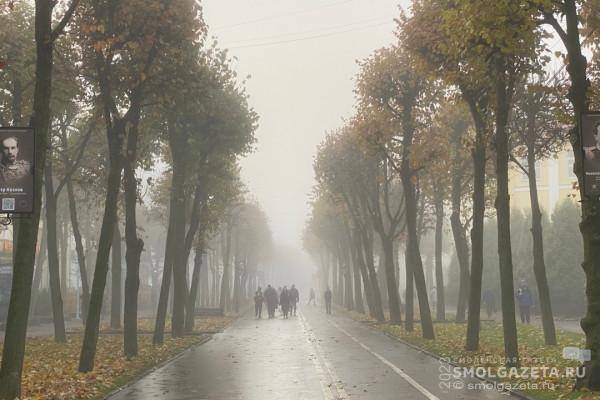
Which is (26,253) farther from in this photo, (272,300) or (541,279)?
(272,300)

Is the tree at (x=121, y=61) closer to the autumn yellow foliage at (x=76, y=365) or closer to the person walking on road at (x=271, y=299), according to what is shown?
the autumn yellow foliage at (x=76, y=365)

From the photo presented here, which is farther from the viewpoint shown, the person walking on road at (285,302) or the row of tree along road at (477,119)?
the person walking on road at (285,302)

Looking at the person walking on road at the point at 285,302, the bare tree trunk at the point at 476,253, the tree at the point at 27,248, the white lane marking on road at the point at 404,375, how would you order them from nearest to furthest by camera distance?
1. the tree at the point at 27,248
2. the white lane marking on road at the point at 404,375
3. the bare tree trunk at the point at 476,253
4. the person walking on road at the point at 285,302

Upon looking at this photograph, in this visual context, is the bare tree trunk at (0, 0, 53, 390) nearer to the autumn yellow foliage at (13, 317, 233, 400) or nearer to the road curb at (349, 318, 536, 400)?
the autumn yellow foliage at (13, 317, 233, 400)

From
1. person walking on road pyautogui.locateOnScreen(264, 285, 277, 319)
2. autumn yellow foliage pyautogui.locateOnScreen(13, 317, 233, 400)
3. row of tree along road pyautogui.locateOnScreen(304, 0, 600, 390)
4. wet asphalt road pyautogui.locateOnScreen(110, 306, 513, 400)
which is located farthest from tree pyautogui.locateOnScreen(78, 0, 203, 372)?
person walking on road pyautogui.locateOnScreen(264, 285, 277, 319)

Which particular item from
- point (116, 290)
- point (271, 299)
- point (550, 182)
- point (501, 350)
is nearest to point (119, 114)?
point (501, 350)

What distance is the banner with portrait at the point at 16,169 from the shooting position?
12.8 metres

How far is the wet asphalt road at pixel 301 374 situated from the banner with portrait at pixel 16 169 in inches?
149

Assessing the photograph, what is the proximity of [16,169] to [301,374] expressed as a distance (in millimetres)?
7512

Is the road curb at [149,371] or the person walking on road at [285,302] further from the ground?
the person walking on road at [285,302]

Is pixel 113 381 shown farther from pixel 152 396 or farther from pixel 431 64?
pixel 431 64

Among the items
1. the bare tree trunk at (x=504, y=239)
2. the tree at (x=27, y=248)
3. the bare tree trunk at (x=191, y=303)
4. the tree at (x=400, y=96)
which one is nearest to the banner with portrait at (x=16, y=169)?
the tree at (x=27, y=248)

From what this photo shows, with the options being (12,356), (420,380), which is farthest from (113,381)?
(420,380)

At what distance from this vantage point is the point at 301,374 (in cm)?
1670
